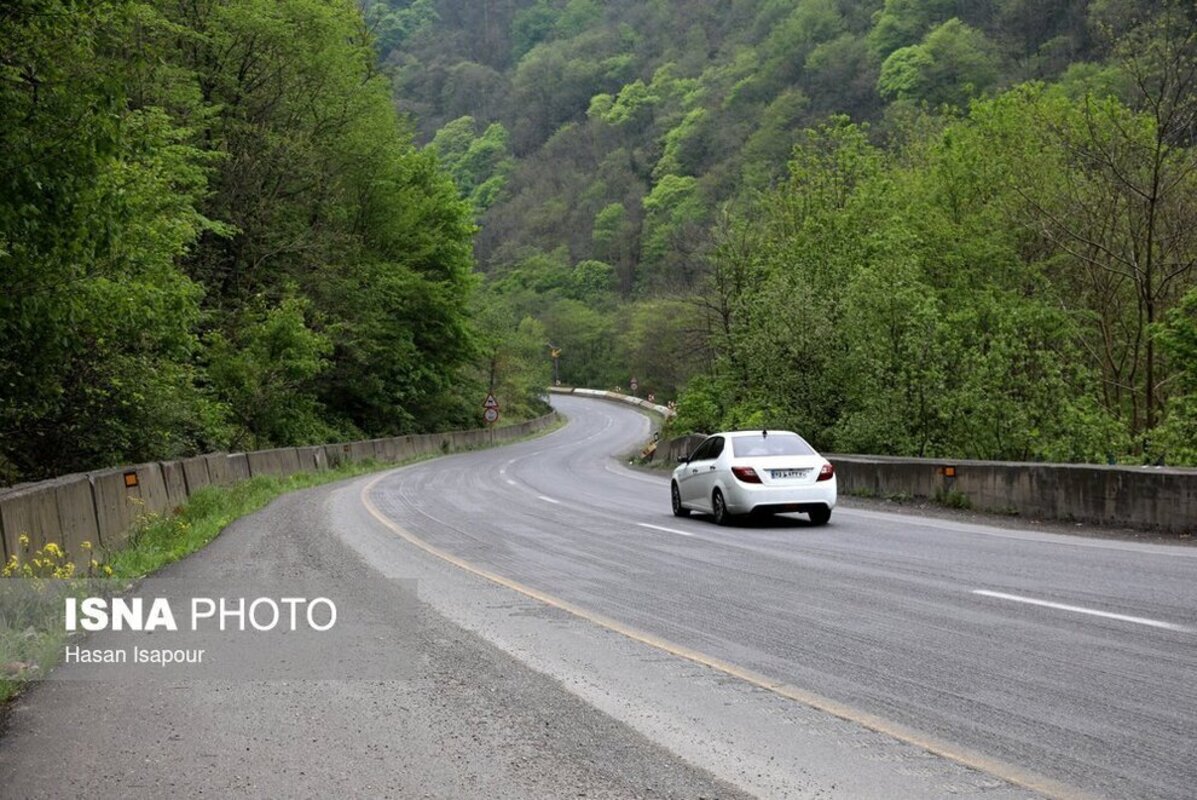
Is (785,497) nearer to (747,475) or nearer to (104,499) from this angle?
(747,475)

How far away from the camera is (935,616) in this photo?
8789mm

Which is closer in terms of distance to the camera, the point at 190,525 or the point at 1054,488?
the point at 1054,488

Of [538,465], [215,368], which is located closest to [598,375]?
[538,465]

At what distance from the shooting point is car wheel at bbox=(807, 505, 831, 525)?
1738 centimetres

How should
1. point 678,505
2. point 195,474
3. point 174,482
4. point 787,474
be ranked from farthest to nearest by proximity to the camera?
point 195,474 < point 174,482 < point 678,505 < point 787,474

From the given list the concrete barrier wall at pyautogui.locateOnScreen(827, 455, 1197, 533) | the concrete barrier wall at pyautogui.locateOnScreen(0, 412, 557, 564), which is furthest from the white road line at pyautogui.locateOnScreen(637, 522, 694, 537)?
the concrete barrier wall at pyautogui.locateOnScreen(0, 412, 557, 564)

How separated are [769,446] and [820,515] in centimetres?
139

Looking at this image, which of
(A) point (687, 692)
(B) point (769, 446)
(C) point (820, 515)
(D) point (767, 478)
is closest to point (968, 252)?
(B) point (769, 446)

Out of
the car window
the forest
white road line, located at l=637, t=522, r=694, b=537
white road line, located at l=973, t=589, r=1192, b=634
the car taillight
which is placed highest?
the forest

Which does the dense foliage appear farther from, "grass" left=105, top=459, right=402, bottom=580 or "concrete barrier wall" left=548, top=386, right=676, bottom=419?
"concrete barrier wall" left=548, top=386, right=676, bottom=419

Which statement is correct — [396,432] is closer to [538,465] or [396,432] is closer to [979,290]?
[538,465]

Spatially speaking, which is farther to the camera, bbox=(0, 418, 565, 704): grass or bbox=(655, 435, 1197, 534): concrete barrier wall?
bbox=(655, 435, 1197, 534): concrete barrier wall

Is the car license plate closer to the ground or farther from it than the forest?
closer to the ground

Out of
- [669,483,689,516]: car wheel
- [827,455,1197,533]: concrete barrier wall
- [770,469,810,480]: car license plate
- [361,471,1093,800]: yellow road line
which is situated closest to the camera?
[361,471,1093,800]: yellow road line
